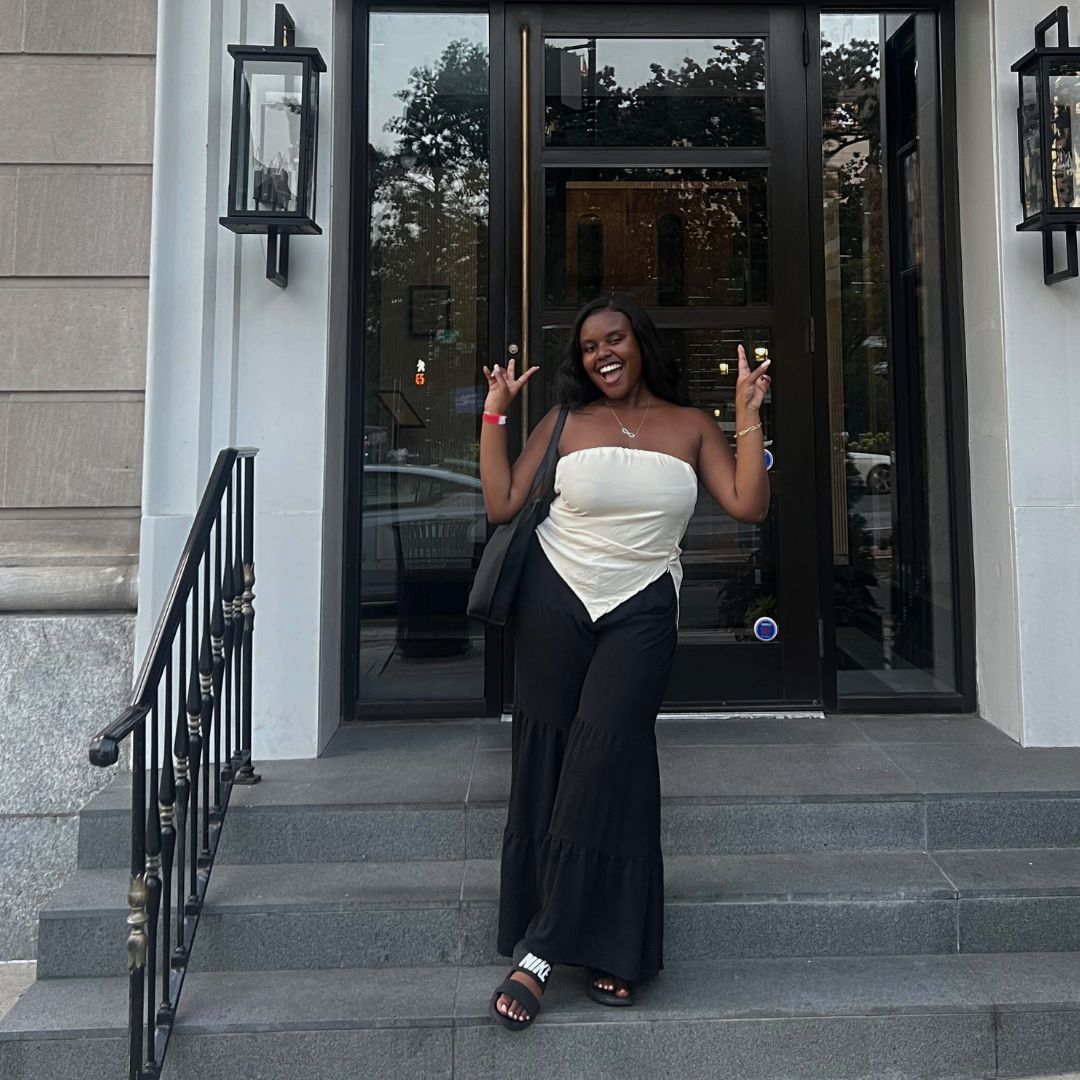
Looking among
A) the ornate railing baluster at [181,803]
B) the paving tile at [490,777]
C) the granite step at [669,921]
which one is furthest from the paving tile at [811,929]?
the ornate railing baluster at [181,803]

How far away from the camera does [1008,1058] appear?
7.89 feet

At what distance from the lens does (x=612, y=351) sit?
258 cm

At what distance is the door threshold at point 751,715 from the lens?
400 cm

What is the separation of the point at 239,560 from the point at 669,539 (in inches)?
57.7

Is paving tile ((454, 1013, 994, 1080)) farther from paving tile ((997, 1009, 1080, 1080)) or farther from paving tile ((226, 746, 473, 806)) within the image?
paving tile ((226, 746, 473, 806))

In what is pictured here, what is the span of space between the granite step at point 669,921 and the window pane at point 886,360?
1.48 meters

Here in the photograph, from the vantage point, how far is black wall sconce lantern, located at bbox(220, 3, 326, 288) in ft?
11.1

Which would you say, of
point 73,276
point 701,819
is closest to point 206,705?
point 701,819

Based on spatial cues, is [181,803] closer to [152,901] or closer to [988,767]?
[152,901]

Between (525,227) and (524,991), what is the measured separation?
301 cm

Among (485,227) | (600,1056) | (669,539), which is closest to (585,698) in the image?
(669,539)

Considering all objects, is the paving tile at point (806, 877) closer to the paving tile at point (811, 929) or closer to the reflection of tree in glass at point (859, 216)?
the paving tile at point (811, 929)

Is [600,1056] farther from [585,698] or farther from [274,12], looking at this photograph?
[274,12]

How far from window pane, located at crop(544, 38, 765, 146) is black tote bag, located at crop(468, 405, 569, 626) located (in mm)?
2191
